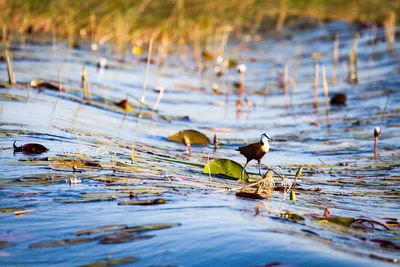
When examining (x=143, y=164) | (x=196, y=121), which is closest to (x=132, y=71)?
(x=196, y=121)

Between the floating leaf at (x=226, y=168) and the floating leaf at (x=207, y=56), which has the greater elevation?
the floating leaf at (x=207, y=56)

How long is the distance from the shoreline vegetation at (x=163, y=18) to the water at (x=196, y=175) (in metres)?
3.47

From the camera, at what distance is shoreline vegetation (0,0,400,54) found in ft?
30.7

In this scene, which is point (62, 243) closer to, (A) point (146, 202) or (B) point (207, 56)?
(A) point (146, 202)

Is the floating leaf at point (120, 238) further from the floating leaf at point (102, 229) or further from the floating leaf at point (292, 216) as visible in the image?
the floating leaf at point (292, 216)

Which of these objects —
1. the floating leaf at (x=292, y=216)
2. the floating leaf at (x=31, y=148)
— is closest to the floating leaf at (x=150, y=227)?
the floating leaf at (x=292, y=216)

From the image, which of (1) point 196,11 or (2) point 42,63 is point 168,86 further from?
(1) point 196,11

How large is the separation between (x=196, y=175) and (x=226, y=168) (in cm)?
15

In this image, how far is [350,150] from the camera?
11.2ft

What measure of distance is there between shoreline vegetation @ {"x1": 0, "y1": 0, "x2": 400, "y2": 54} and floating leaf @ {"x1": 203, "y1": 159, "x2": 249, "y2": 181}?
6054 mm

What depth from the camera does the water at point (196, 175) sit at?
4.49ft

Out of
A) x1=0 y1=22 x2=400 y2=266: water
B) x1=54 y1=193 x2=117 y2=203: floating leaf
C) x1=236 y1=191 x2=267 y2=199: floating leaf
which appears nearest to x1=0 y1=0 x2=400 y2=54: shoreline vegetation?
Result: x1=0 y1=22 x2=400 y2=266: water

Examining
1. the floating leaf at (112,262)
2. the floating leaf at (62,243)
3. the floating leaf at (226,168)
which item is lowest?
the floating leaf at (112,262)

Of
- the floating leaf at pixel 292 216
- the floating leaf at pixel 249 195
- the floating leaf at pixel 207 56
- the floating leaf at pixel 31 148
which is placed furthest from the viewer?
the floating leaf at pixel 207 56
